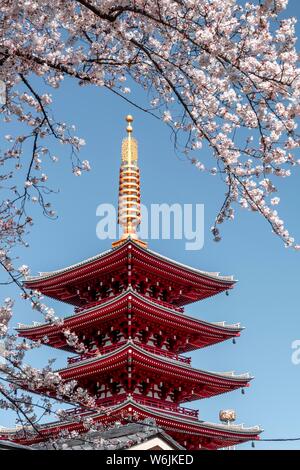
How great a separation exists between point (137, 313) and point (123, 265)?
83.5 inches

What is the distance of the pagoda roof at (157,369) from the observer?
86.6 feet

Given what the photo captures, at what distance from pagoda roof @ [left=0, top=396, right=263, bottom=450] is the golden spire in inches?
329

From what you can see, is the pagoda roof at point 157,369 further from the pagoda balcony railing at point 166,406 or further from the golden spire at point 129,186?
the golden spire at point 129,186

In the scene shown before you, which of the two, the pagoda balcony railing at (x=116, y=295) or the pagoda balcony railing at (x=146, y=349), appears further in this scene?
the pagoda balcony railing at (x=116, y=295)

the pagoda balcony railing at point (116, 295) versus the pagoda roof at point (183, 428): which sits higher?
the pagoda balcony railing at point (116, 295)

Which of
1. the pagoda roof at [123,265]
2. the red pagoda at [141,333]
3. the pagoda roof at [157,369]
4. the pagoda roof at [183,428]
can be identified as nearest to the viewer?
the pagoda roof at [183,428]

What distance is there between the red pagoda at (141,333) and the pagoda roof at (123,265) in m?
0.04

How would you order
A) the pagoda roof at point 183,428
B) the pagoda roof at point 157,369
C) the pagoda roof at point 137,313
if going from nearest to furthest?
1. the pagoda roof at point 183,428
2. the pagoda roof at point 157,369
3. the pagoda roof at point 137,313

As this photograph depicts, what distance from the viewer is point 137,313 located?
92.5 ft

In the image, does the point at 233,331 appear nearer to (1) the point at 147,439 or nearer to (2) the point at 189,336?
(2) the point at 189,336

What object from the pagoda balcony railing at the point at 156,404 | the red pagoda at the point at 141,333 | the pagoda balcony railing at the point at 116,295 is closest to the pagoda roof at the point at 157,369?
the red pagoda at the point at 141,333

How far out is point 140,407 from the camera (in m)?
25.2

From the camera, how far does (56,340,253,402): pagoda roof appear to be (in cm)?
2641

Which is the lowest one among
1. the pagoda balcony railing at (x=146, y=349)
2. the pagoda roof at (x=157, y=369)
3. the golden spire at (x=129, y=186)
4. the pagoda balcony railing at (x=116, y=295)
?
the pagoda roof at (x=157, y=369)
